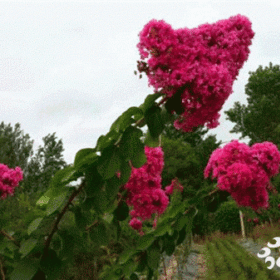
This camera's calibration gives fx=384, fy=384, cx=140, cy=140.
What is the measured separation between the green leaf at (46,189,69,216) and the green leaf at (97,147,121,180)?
213 mm

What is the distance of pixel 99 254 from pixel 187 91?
4.67 meters

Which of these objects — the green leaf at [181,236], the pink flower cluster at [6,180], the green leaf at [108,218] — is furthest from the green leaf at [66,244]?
the pink flower cluster at [6,180]

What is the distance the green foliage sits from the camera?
14.1m

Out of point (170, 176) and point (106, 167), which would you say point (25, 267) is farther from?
point (170, 176)

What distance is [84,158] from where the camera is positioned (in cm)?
164

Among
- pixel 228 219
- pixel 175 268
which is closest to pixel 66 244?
pixel 175 268

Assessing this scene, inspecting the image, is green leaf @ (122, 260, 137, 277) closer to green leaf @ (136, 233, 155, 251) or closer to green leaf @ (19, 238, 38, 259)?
green leaf @ (136, 233, 155, 251)

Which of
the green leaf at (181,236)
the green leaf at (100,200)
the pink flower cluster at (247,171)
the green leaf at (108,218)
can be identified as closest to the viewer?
the green leaf at (100,200)

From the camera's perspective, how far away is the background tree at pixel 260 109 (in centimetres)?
2392

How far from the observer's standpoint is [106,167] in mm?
1584

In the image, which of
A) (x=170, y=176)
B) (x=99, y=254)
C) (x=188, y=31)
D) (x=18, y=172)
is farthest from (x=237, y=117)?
Answer: (x=188, y=31)

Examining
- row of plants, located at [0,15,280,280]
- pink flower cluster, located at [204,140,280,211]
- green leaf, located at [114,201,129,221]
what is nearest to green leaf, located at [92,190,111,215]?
row of plants, located at [0,15,280,280]

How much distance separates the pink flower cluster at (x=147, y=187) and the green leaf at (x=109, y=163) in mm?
627

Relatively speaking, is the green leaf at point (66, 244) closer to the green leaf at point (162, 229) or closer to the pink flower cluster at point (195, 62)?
the green leaf at point (162, 229)
